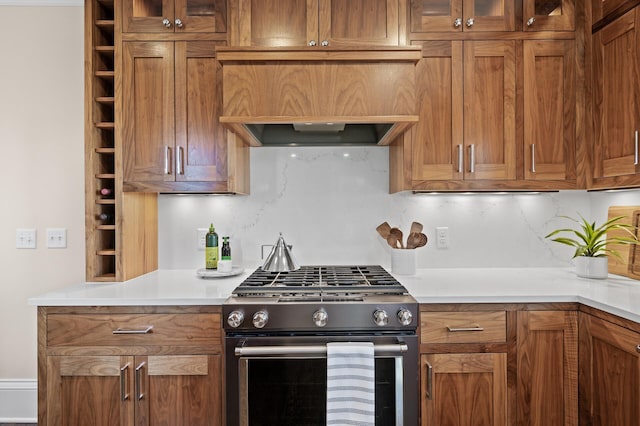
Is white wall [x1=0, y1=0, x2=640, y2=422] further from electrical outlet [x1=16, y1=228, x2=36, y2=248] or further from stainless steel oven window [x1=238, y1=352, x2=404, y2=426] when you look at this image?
stainless steel oven window [x1=238, y1=352, x2=404, y2=426]

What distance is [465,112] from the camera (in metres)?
2.03

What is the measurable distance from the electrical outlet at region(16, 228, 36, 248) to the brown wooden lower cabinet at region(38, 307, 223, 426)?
38.2 inches

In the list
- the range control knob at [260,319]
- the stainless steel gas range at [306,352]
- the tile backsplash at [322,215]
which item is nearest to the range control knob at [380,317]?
the stainless steel gas range at [306,352]

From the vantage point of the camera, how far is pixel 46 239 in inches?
95.8

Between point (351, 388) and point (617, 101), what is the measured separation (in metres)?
1.77

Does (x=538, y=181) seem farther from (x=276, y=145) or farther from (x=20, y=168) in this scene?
(x=20, y=168)

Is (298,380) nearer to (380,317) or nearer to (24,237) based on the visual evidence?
(380,317)

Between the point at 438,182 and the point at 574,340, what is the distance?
91cm

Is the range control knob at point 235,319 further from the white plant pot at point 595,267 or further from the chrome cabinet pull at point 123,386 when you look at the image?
the white plant pot at point 595,267

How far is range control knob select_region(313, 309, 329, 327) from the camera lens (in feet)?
5.25

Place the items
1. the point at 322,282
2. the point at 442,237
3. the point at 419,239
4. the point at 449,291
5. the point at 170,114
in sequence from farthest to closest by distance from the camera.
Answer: the point at 442,237 → the point at 419,239 → the point at 170,114 → the point at 322,282 → the point at 449,291

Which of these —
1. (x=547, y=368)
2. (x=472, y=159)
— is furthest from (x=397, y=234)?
(x=547, y=368)

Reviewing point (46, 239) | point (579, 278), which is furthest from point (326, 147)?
point (46, 239)

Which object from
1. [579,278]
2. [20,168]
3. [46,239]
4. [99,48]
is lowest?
[579,278]
